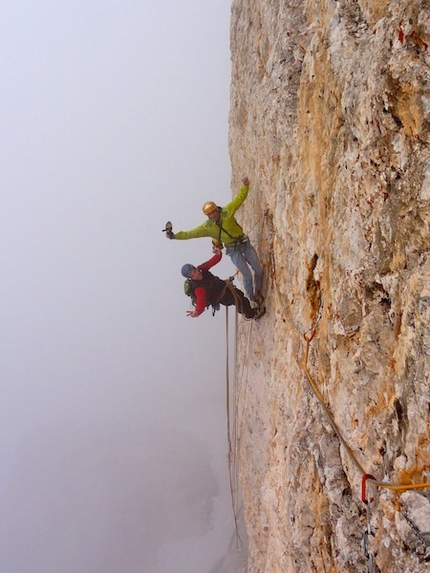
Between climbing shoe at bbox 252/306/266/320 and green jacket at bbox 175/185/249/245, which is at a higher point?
green jacket at bbox 175/185/249/245

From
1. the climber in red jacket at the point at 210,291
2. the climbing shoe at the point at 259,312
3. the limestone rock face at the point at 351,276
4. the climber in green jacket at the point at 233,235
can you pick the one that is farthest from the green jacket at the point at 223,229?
the climbing shoe at the point at 259,312

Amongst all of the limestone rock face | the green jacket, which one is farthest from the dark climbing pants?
the limestone rock face

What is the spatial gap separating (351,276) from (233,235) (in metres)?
3.94

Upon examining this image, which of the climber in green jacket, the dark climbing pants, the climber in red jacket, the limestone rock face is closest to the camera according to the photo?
the limestone rock face

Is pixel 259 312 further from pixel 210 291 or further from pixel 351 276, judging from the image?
pixel 351 276

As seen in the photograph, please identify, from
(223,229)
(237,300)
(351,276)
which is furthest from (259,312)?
(351,276)

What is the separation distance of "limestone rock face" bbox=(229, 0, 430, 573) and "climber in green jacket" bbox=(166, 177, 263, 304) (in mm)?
1098

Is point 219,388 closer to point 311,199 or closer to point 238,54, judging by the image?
point 238,54

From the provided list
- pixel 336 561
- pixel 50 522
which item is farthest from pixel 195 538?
pixel 336 561

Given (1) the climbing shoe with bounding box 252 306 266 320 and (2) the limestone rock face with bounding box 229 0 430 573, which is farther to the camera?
(1) the climbing shoe with bounding box 252 306 266 320

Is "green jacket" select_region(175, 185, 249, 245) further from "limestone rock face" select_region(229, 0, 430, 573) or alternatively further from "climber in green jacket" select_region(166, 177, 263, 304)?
"limestone rock face" select_region(229, 0, 430, 573)

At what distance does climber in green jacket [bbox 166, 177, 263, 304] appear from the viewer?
7.28m

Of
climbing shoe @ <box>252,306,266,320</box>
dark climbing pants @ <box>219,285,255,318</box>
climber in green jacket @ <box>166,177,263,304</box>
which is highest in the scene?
climber in green jacket @ <box>166,177,263,304</box>

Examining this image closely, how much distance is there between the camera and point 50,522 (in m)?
33.8
